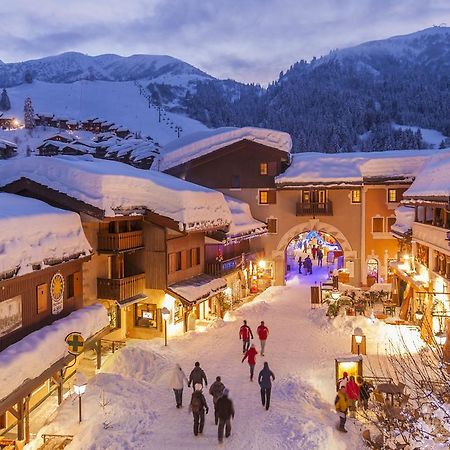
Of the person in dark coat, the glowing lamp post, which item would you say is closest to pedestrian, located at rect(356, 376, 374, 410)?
the glowing lamp post

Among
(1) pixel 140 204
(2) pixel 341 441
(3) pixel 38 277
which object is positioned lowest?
(2) pixel 341 441

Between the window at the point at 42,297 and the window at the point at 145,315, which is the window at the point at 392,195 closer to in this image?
the window at the point at 145,315

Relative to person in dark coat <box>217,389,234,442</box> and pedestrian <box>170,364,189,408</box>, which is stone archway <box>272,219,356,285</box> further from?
person in dark coat <box>217,389,234,442</box>

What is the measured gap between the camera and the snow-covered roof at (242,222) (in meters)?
31.5

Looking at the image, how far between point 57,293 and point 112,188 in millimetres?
5634

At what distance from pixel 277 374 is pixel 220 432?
5.97m

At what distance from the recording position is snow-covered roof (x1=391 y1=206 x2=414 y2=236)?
92.3 feet

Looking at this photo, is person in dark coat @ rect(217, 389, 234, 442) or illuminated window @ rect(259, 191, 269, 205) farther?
illuminated window @ rect(259, 191, 269, 205)

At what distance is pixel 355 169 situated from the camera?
123 ft

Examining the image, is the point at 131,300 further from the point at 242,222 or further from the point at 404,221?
the point at 404,221

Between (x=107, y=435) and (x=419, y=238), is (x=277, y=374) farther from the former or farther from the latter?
(x=419, y=238)

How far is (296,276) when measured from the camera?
41.8 meters

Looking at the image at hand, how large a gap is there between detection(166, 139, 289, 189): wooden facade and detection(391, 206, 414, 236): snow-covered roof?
35.9 ft

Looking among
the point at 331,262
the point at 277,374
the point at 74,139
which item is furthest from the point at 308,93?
the point at 277,374
